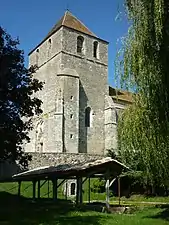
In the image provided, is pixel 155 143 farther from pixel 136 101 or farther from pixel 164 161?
pixel 136 101

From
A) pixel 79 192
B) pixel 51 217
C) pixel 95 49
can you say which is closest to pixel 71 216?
pixel 51 217

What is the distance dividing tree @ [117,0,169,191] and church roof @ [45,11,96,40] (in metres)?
33.0

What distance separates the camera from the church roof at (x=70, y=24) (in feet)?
138

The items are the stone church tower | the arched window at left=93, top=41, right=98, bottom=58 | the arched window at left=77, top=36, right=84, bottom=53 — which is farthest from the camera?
the arched window at left=93, top=41, right=98, bottom=58

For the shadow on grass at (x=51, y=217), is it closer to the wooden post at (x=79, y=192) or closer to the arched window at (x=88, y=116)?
the wooden post at (x=79, y=192)

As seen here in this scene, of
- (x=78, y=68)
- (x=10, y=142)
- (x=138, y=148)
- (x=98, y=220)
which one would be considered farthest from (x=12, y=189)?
(x=78, y=68)

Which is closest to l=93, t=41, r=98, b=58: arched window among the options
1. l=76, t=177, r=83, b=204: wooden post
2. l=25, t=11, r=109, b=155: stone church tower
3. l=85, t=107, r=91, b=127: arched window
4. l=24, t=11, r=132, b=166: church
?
l=25, t=11, r=109, b=155: stone church tower

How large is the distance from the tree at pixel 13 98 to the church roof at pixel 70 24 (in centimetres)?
2581

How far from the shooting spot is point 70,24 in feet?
140

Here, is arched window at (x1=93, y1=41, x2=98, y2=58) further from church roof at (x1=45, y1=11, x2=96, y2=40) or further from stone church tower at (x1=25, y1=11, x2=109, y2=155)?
church roof at (x1=45, y1=11, x2=96, y2=40)

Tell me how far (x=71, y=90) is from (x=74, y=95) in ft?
2.08

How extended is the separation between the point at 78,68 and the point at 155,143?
1300 inches

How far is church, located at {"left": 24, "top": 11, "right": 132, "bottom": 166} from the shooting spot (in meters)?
38.1

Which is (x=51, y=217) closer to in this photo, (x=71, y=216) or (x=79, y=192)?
(x=71, y=216)
